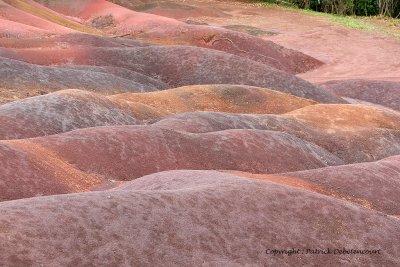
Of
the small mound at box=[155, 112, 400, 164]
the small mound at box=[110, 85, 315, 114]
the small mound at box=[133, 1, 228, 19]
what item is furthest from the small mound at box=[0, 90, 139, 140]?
the small mound at box=[133, 1, 228, 19]

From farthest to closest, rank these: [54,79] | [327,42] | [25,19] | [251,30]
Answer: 1. [251,30]
2. [327,42]
3. [25,19]
4. [54,79]

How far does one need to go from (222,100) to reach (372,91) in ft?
23.4

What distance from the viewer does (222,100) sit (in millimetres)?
14805

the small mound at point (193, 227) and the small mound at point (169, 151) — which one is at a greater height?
the small mound at point (193, 227)

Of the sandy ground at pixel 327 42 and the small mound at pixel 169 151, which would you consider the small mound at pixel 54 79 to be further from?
the sandy ground at pixel 327 42

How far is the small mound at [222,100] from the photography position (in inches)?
551

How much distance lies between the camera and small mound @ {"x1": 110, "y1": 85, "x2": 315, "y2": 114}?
45.9 feet

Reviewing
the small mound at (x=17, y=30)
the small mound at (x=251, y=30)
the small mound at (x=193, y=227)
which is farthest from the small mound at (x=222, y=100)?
the small mound at (x=251, y=30)

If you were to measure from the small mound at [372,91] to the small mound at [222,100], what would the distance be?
17.3 ft

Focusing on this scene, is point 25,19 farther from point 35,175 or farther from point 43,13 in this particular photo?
point 35,175

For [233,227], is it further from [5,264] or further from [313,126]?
[313,126]

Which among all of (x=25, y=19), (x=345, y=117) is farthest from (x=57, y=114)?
(x=25, y=19)

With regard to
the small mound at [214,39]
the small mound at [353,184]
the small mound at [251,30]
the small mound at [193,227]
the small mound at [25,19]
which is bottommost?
the small mound at [251,30]

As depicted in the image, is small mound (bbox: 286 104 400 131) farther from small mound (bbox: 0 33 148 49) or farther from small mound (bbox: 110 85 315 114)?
small mound (bbox: 0 33 148 49)
